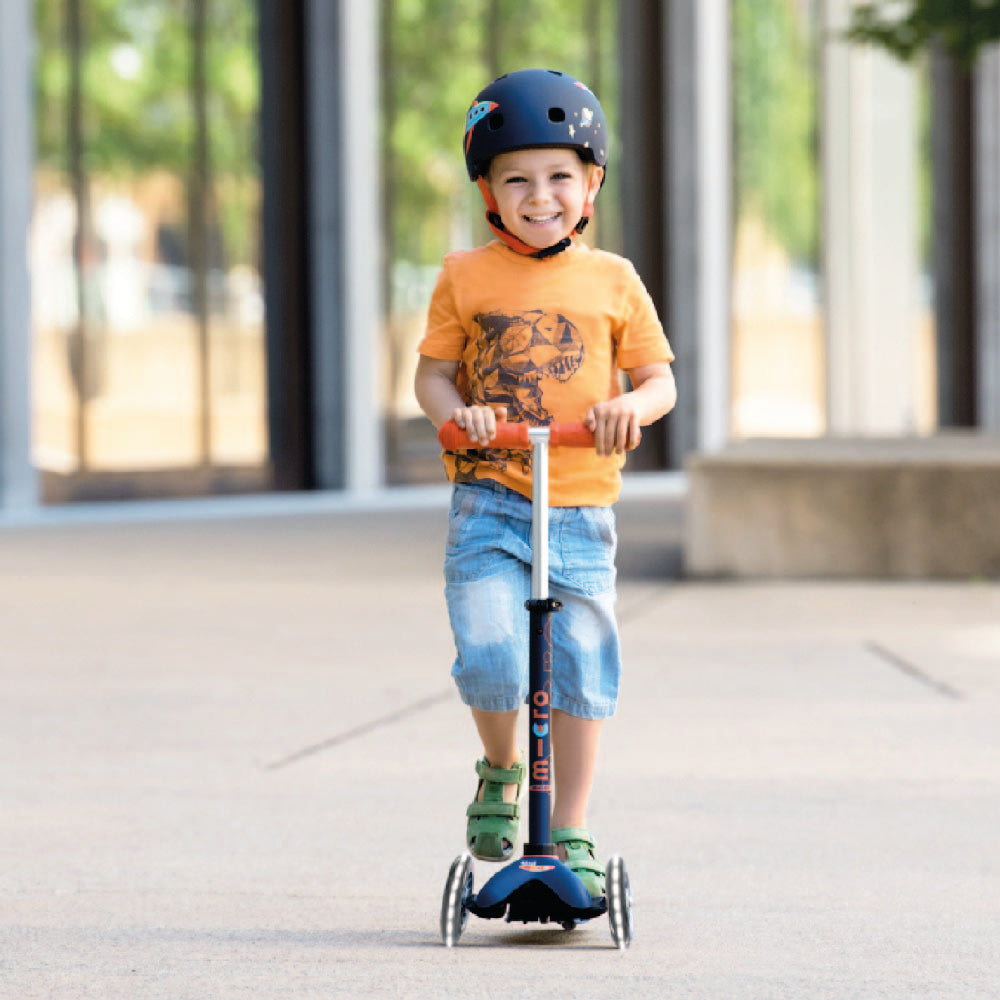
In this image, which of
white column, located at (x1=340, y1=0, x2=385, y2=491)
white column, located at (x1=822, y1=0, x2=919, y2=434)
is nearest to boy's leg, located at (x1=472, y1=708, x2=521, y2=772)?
white column, located at (x1=340, y1=0, x2=385, y2=491)

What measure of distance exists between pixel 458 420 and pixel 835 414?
18.8 m

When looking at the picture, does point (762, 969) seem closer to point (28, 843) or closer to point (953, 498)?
point (28, 843)

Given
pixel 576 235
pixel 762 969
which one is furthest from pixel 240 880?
pixel 576 235

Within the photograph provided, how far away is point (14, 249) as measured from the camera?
1555 centimetres

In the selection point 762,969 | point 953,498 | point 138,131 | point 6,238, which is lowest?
point 762,969

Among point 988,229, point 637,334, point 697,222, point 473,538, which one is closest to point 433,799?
point 473,538

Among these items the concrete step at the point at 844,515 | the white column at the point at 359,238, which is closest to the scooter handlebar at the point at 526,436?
the concrete step at the point at 844,515

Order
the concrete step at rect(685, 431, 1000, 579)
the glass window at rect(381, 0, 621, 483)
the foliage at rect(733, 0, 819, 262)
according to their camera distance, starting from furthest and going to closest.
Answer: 1. the foliage at rect(733, 0, 819, 262)
2. the glass window at rect(381, 0, 621, 483)
3. the concrete step at rect(685, 431, 1000, 579)

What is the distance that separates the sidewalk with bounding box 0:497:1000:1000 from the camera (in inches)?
160

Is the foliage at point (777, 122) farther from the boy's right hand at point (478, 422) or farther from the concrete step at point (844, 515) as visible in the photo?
the boy's right hand at point (478, 422)

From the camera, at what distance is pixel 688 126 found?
802 inches

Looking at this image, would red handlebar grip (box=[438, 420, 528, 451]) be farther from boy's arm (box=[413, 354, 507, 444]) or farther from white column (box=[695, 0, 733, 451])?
white column (box=[695, 0, 733, 451])

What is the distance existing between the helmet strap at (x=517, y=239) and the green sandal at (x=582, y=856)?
47.1 inches

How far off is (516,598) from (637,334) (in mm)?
604
